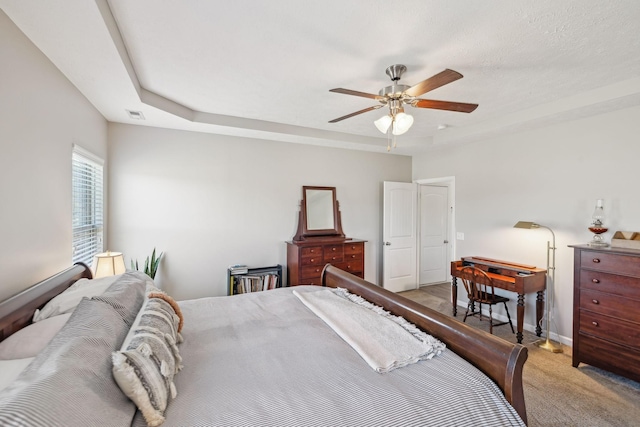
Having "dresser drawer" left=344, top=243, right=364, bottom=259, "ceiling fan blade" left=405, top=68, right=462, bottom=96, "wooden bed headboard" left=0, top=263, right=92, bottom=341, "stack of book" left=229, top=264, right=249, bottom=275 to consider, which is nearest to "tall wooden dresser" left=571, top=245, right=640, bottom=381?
"ceiling fan blade" left=405, top=68, right=462, bottom=96

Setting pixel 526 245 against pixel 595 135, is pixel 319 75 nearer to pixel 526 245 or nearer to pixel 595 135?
pixel 595 135

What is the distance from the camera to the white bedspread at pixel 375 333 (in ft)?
4.99

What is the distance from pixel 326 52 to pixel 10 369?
7.78ft

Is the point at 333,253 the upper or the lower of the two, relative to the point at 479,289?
upper

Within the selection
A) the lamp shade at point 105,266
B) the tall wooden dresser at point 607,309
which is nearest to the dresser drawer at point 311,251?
the lamp shade at point 105,266

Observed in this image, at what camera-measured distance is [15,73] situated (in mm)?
1640

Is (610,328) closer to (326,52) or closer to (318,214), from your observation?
(326,52)

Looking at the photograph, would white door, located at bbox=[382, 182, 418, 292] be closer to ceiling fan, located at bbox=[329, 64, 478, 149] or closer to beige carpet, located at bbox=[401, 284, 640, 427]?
beige carpet, located at bbox=[401, 284, 640, 427]

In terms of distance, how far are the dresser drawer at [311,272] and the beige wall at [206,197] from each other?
0.49 m

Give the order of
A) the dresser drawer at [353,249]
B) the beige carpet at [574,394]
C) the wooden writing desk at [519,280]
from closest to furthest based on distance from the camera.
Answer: the beige carpet at [574,394]
the wooden writing desk at [519,280]
the dresser drawer at [353,249]

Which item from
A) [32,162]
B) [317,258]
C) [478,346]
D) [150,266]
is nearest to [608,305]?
[478,346]

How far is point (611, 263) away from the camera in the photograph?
8.29 feet

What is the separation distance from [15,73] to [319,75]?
1924mm

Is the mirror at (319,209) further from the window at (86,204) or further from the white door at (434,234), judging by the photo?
the window at (86,204)
